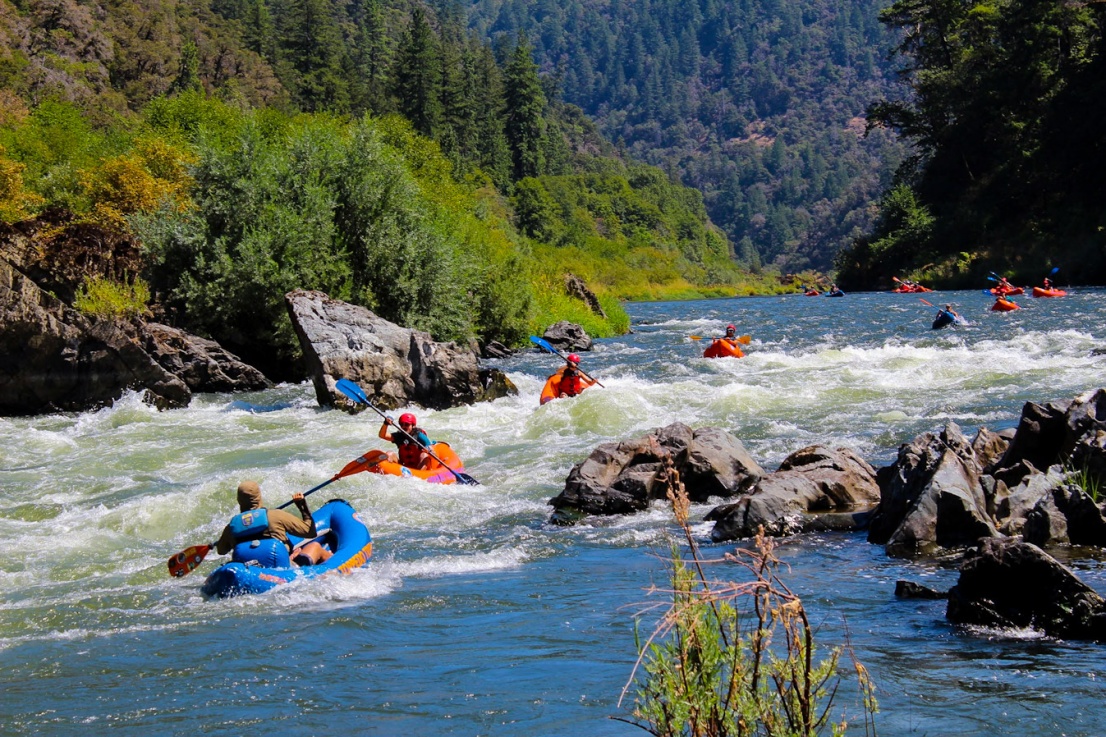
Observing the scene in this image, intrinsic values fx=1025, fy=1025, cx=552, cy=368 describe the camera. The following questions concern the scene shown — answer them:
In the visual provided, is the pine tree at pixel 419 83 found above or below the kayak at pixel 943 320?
above

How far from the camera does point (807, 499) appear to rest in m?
9.73

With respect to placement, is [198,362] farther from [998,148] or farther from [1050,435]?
[998,148]

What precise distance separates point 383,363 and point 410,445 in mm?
5993

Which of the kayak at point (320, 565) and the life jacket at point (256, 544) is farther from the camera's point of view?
the life jacket at point (256, 544)

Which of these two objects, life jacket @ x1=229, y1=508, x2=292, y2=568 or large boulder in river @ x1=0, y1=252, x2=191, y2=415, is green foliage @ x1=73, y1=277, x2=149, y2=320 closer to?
large boulder in river @ x1=0, y1=252, x2=191, y2=415

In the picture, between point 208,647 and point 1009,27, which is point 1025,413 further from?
point 1009,27

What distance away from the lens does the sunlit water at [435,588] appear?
543 centimetres

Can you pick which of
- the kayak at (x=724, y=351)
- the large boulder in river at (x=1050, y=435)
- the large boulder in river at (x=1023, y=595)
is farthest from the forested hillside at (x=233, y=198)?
the large boulder in river at (x=1023, y=595)

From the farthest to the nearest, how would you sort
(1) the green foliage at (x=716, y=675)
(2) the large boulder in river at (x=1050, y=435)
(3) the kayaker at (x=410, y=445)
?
(3) the kayaker at (x=410, y=445) → (2) the large boulder in river at (x=1050, y=435) → (1) the green foliage at (x=716, y=675)

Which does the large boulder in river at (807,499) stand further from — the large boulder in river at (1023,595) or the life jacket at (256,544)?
the life jacket at (256,544)

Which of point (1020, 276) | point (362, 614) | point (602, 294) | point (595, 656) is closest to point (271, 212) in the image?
point (362, 614)

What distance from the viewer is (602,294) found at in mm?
43031

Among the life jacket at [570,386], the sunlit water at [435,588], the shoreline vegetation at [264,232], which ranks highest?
the shoreline vegetation at [264,232]

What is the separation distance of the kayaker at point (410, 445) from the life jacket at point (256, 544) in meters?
4.04
